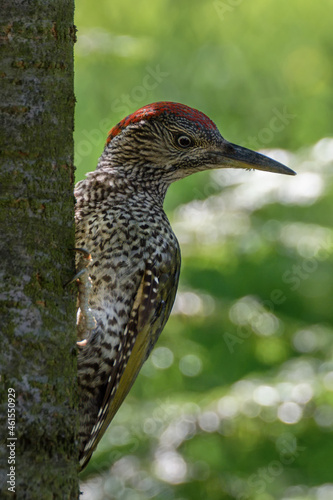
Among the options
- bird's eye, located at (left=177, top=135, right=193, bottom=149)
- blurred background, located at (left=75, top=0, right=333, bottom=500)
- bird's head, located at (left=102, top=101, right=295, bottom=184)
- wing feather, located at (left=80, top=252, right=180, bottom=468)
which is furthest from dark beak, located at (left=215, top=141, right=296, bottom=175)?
blurred background, located at (left=75, top=0, right=333, bottom=500)

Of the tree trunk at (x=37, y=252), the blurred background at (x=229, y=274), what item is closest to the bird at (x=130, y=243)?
the tree trunk at (x=37, y=252)

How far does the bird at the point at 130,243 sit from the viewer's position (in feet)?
11.0

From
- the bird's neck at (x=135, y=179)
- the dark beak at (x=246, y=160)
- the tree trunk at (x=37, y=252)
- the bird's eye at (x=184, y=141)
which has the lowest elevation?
the tree trunk at (x=37, y=252)

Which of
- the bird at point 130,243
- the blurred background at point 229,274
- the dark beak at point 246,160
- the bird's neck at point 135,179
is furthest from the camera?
the blurred background at point 229,274

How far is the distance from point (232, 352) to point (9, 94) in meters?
4.15

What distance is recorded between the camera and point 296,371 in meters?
5.53

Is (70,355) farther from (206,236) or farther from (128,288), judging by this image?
(206,236)

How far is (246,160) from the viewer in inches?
151

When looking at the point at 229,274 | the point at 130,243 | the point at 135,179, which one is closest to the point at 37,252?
the point at 130,243

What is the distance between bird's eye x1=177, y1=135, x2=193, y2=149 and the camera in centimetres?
380

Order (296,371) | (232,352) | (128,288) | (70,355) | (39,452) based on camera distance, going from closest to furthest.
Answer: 1. (39,452)
2. (70,355)
3. (128,288)
4. (296,371)
5. (232,352)

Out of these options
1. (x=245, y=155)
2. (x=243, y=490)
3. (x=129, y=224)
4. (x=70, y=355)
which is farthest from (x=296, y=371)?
(x=70, y=355)

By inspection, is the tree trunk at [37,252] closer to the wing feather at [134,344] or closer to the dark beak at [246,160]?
the wing feather at [134,344]

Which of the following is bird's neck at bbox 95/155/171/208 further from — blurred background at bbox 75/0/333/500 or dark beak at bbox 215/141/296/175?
blurred background at bbox 75/0/333/500
